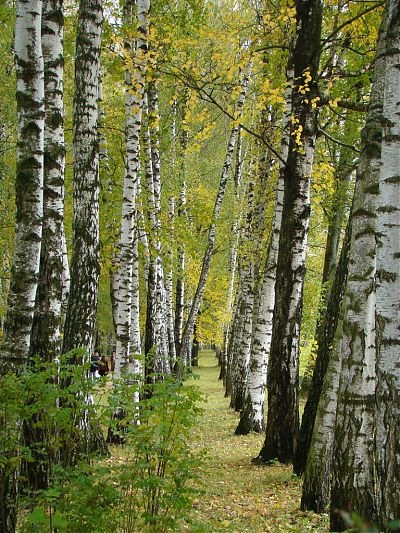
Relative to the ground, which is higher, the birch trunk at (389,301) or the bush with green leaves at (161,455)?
the birch trunk at (389,301)

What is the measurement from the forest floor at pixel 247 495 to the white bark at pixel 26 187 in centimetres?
188

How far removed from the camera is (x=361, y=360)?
15.2 ft

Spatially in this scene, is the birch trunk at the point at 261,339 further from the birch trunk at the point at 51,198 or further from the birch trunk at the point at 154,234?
the birch trunk at the point at 51,198

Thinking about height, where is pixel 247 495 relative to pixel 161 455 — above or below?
below

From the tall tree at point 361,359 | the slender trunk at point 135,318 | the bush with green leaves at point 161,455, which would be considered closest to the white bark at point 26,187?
the bush with green leaves at point 161,455

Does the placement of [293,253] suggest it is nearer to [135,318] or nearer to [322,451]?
[322,451]

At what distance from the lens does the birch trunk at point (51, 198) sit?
19.5ft

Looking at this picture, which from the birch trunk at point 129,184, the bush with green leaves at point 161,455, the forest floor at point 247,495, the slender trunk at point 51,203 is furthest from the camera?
the birch trunk at point 129,184

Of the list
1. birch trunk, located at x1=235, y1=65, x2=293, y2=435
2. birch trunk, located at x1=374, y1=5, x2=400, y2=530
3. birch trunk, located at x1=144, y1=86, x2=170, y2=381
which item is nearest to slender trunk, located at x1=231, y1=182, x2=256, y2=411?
birch trunk, located at x1=144, y1=86, x2=170, y2=381

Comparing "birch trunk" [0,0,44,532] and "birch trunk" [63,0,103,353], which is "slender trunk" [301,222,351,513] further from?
"birch trunk" [0,0,44,532]

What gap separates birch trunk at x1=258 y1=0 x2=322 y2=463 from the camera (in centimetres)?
787

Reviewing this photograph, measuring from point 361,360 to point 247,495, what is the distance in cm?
325

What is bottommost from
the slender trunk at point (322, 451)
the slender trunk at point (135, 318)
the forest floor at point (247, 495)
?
the forest floor at point (247, 495)

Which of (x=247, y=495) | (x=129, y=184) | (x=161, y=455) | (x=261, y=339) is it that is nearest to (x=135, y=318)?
(x=261, y=339)
